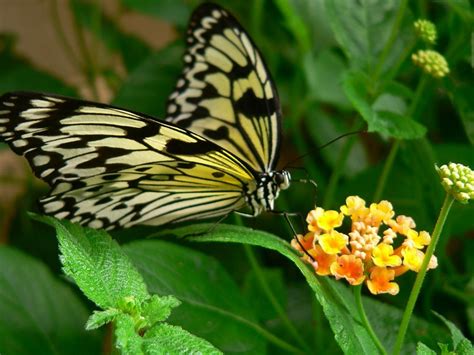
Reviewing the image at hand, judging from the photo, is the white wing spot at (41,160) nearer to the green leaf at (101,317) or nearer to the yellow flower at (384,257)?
the green leaf at (101,317)

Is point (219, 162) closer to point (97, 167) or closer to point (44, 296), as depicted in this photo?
point (97, 167)

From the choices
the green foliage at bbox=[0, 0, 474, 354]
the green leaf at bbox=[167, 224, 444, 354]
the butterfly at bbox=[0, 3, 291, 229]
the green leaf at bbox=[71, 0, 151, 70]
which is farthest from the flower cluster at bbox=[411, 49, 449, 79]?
the green leaf at bbox=[71, 0, 151, 70]

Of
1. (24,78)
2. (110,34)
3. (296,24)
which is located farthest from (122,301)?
(110,34)

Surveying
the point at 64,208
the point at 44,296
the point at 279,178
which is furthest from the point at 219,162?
the point at 44,296

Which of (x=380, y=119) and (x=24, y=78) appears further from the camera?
(x=24, y=78)

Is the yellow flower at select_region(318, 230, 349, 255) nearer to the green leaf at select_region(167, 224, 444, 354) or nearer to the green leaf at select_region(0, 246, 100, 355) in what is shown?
the green leaf at select_region(167, 224, 444, 354)

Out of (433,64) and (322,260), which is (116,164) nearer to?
(322,260)
